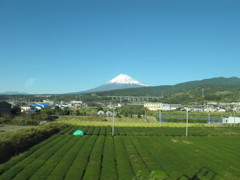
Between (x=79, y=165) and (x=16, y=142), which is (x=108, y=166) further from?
(x=16, y=142)

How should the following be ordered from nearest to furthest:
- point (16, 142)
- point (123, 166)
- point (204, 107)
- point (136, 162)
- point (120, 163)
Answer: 1. point (123, 166)
2. point (120, 163)
3. point (136, 162)
4. point (16, 142)
5. point (204, 107)

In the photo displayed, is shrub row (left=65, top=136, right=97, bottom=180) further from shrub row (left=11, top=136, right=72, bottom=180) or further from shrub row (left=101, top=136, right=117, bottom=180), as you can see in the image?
shrub row (left=11, top=136, right=72, bottom=180)

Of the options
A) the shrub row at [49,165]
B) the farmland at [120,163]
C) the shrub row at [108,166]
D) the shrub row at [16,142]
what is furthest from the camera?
the shrub row at [16,142]

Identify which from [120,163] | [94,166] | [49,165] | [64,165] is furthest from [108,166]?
[49,165]

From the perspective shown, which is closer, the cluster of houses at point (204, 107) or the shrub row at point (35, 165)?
the shrub row at point (35, 165)

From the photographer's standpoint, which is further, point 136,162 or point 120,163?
point 136,162

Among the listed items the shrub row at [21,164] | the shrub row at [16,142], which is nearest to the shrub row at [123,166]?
the shrub row at [21,164]

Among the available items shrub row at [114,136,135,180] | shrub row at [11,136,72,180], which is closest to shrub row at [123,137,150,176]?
shrub row at [114,136,135,180]

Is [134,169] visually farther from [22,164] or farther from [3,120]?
[3,120]

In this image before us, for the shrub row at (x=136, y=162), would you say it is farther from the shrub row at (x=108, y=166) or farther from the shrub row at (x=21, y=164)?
the shrub row at (x=21, y=164)

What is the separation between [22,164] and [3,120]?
106 feet

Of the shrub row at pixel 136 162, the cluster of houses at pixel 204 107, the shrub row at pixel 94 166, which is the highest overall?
the shrub row at pixel 94 166

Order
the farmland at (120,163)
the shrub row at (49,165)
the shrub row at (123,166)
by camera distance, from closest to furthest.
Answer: the shrub row at (49,165) → the shrub row at (123,166) → the farmland at (120,163)

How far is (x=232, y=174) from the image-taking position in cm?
1521
